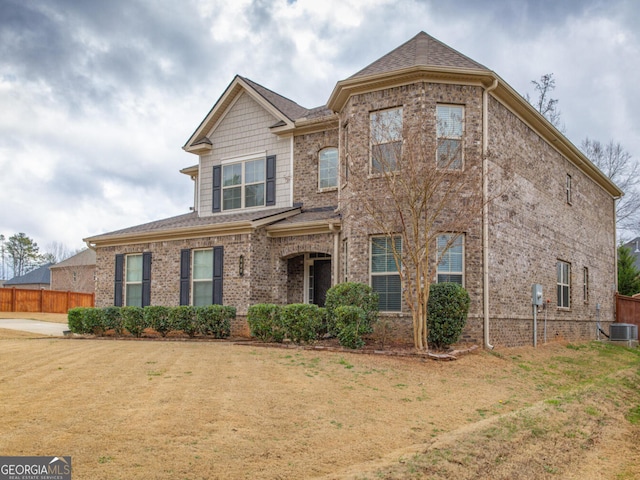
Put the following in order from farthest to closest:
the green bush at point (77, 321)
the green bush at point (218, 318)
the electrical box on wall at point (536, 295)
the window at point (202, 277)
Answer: the green bush at point (77, 321) < the window at point (202, 277) < the green bush at point (218, 318) < the electrical box on wall at point (536, 295)

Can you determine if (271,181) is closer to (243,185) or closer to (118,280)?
(243,185)

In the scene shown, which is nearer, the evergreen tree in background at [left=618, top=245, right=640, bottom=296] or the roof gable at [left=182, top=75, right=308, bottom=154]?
the roof gable at [left=182, top=75, right=308, bottom=154]

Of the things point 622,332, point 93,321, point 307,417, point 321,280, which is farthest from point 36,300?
point 307,417

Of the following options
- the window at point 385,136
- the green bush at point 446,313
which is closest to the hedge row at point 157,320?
the window at point 385,136

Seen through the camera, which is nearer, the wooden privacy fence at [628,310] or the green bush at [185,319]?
the green bush at [185,319]

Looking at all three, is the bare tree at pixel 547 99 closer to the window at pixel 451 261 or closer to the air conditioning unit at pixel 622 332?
the air conditioning unit at pixel 622 332

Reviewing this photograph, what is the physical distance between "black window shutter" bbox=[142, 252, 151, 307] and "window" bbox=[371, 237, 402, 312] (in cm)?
819

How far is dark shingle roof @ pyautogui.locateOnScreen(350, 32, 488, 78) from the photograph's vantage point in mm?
13998

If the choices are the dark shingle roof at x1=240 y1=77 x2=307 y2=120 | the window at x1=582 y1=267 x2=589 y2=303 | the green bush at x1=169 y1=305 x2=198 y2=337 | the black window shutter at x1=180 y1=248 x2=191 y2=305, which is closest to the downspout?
the dark shingle roof at x1=240 y1=77 x2=307 y2=120

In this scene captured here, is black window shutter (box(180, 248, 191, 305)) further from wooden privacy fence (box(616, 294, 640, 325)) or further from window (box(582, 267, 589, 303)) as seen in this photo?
wooden privacy fence (box(616, 294, 640, 325))

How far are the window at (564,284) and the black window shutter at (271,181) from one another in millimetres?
9209

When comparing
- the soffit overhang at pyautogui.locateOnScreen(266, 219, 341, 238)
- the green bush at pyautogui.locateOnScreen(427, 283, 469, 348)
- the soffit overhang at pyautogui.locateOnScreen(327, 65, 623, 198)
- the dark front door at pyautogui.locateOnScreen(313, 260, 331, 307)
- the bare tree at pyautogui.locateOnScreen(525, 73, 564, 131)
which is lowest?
the green bush at pyautogui.locateOnScreen(427, 283, 469, 348)

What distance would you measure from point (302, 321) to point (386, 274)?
7.64ft

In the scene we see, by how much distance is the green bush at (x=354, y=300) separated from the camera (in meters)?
13.2
